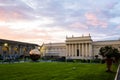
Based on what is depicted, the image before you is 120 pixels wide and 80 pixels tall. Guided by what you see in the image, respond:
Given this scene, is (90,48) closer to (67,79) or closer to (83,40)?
(83,40)

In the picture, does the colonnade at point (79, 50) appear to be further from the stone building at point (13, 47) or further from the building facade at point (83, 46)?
the stone building at point (13, 47)

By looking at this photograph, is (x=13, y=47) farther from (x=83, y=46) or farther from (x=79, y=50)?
(x=83, y=46)

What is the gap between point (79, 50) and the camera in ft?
361

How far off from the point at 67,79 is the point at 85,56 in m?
94.0

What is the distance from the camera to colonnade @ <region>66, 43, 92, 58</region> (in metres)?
107

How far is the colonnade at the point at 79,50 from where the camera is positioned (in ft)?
351

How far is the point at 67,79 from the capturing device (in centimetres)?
1530

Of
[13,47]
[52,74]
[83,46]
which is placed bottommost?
[52,74]

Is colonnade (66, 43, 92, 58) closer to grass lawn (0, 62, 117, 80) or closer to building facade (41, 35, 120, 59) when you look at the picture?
building facade (41, 35, 120, 59)

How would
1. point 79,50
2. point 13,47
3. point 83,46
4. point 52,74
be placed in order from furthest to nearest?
point 79,50 < point 13,47 < point 83,46 < point 52,74

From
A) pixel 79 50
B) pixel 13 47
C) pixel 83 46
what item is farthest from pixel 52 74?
pixel 13 47

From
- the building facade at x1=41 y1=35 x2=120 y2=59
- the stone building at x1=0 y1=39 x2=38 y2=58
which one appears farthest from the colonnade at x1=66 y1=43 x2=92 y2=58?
the stone building at x1=0 y1=39 x2=38 y2=58

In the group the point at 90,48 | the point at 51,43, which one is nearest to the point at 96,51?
the point at 90,48

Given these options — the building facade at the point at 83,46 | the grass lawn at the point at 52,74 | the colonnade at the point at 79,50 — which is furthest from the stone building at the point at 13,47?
the grass lawn at the point at 52,74
